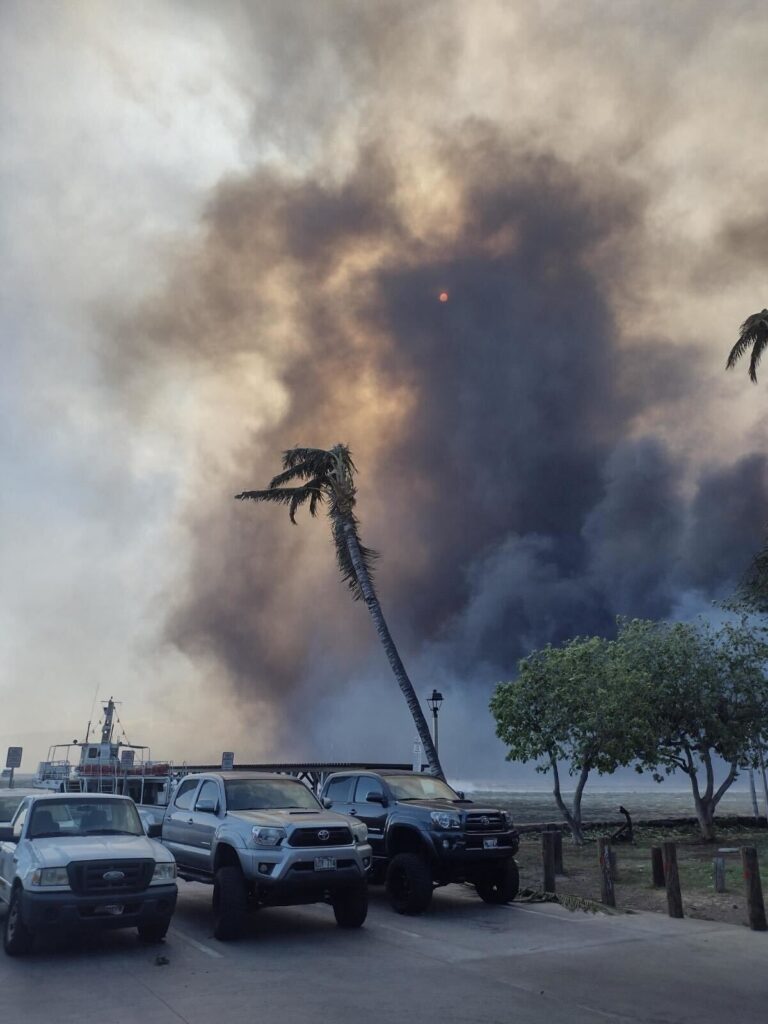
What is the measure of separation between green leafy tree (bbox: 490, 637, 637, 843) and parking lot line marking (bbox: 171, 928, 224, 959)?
546 inches


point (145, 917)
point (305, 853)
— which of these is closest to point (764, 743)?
point (305, 853)

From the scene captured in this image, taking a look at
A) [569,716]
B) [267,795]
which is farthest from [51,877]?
[569,716]

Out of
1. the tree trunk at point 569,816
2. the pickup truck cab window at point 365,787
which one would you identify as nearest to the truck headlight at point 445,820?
the pickup truck cab window at point 365,787

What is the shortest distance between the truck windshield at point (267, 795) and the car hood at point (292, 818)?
35 cm

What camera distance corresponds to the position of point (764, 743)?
1077 inches

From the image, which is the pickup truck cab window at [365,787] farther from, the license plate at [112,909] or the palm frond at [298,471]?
the palm frond at [298,471]

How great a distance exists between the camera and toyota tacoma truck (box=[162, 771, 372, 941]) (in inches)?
405

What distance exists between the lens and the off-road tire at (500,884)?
13.4m

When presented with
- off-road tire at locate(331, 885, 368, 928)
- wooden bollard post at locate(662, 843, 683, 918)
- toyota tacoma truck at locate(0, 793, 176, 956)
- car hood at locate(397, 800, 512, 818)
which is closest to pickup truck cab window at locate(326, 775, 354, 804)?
car hood at locate(397, 800, 512, 818)

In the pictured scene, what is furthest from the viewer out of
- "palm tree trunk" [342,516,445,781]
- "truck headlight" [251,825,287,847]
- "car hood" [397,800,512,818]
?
"palm tree trunk" [342,516,445,781]

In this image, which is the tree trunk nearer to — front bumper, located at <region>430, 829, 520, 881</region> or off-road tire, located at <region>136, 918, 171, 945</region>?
front bumper, located at <region>430, 829, 520, 881</region>

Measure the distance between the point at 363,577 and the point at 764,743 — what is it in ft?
48.4

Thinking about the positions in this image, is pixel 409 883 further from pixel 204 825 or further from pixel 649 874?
pixel 649 874

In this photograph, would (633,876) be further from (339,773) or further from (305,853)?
(305,853)
